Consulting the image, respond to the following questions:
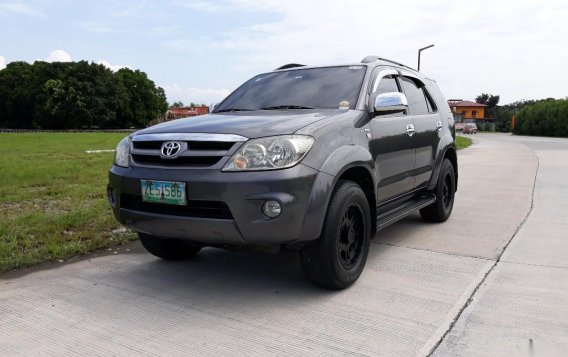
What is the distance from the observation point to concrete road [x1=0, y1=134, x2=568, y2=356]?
8.96 ft

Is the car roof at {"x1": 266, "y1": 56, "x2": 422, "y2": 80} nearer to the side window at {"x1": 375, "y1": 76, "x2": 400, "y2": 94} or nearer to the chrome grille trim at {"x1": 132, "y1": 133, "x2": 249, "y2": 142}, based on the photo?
the side window at {"x1": 375, "y1": 76, "x2": 400, "y2": 94}

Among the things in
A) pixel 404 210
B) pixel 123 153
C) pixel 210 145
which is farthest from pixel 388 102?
pixel 123 153

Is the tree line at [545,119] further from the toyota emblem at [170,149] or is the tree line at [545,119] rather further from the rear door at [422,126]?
the toyota emblem at [170,149]

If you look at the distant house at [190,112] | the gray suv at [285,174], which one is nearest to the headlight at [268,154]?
the gray suv at [285,174]

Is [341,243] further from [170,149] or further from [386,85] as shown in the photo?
[386,85]

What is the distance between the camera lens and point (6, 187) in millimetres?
7715

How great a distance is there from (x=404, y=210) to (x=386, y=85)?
3.88 feet

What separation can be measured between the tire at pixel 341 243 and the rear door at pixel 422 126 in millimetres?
1379

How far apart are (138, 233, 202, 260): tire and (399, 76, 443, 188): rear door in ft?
7.57

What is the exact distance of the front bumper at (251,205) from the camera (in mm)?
2992

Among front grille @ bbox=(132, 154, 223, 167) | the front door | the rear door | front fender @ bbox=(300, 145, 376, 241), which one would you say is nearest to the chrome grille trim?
front grille @ bbox=(132, 154, 223, 167)

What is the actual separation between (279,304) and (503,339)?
1.38 meters

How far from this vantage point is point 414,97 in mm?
5215

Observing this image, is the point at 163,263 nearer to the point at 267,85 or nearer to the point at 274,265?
the point at 274,265
